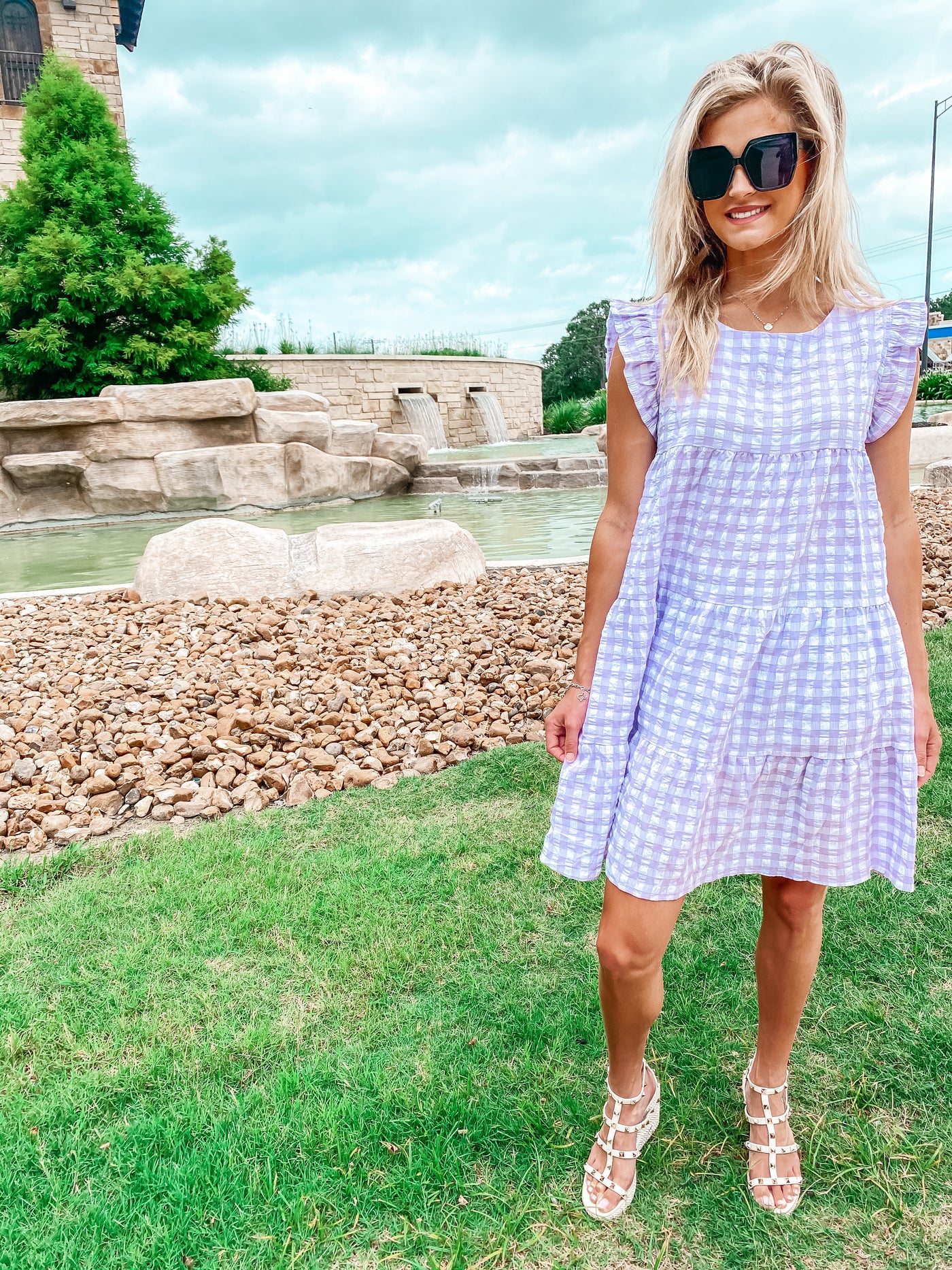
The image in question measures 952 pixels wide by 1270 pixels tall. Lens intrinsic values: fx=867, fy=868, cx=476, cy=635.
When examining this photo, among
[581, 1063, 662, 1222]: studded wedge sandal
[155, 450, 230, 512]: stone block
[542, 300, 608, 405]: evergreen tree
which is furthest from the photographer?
[542, 300, 608, 405]: evergreen tree

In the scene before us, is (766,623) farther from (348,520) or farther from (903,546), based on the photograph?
(348,520)

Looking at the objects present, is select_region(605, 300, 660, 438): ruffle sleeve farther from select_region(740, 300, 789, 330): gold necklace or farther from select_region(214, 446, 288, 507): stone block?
select_region(214, 446, 288, 507): stone block

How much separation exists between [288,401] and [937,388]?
58.8ft

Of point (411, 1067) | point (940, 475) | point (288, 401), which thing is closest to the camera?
point (411, 1067)

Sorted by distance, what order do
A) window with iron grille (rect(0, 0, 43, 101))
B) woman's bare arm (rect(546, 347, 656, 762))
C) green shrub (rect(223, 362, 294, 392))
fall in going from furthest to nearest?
window with iron grille (rect(0, 0, 43, 101)) → green shrub (rect(223, 362, 294, 392)) → woman's bare arm (rect(546, 347, 656, 762))

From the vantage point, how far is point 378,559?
5.61 metres

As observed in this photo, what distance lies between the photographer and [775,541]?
52.2 inches

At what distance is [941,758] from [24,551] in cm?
923

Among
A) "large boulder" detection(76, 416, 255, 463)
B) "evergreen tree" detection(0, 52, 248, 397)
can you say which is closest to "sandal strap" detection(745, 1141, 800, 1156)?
"large boulder" detection(76, 416, 255, 463)

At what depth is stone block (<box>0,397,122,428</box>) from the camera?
36.8 ft

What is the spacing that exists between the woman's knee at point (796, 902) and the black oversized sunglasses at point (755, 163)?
1116 millimetres

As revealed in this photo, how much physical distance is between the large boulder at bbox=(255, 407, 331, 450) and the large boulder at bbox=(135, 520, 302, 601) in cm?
663

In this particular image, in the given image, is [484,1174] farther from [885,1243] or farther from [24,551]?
[24,551]

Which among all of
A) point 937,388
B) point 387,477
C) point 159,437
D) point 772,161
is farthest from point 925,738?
point 937,388
